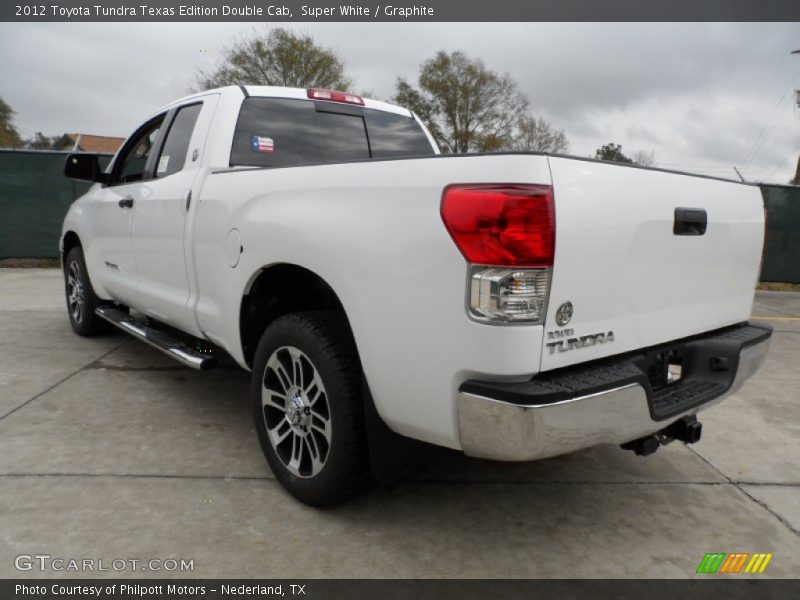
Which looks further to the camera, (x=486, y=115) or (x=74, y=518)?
(x=486, y=115)

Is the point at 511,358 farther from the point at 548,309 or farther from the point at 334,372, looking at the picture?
the point at 334,372

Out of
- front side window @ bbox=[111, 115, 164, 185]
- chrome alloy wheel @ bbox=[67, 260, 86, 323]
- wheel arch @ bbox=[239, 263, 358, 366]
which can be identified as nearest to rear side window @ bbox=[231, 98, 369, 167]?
wheel arch @ bbox=[239, 263, 358, 366]

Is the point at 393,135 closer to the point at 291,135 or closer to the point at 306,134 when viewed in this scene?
the point at 306,134

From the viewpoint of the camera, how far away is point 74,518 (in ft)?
8.09

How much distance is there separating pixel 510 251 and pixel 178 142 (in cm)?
273

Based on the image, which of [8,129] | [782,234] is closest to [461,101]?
[782,234]

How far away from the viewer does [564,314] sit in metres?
1.85

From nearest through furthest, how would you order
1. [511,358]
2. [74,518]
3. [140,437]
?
[511,358], [74,518], [140,437]

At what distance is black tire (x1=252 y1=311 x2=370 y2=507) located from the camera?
229cm

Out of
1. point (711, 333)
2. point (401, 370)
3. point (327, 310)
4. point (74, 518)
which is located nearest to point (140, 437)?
point (74, 518)

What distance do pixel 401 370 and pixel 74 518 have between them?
5.21 feet

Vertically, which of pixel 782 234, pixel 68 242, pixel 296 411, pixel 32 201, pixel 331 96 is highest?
pixel 331 96

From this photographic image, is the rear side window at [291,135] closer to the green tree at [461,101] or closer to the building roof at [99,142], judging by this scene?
the green tree at [461,101]

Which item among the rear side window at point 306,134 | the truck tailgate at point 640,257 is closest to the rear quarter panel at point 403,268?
the truck tailgate at point 640,257
